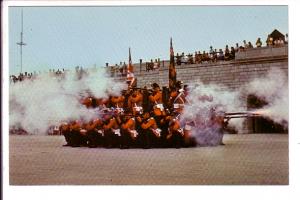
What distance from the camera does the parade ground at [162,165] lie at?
7168 mm

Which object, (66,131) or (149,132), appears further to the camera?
(149,132)

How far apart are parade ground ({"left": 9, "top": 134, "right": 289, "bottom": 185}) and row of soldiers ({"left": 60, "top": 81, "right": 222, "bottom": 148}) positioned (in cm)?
37

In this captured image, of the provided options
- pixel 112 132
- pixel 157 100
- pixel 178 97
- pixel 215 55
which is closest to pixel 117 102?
pixel 112 132

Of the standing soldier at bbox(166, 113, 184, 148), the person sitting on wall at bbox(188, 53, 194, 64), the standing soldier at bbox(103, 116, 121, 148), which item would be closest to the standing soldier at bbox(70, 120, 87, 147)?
the standing soldier at bbox(103, 116, 121, 148)

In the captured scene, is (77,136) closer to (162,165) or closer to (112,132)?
(112,132)

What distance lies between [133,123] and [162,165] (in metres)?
1.19

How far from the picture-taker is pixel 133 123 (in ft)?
27.5

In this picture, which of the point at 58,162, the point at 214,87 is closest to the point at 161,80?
the point at 214,87

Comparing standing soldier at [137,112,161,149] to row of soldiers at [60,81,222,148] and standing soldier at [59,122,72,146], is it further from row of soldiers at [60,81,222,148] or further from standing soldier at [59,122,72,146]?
standing soldier at [59,122,72,146]

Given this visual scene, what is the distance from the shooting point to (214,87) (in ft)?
25.5
